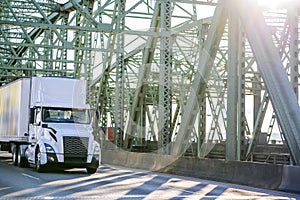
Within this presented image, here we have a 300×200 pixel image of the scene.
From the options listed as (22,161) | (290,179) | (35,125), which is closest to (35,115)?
(35,125)

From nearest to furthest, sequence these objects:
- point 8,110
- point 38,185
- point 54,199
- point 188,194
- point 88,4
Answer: point 54,199 < point 188,194 < point 38,185 < point 8,110 < point 88,4

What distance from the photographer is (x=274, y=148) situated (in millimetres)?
43812

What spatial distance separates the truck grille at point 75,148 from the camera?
23.9 m

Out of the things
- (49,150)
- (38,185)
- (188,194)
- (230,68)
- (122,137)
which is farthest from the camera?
(122,137)

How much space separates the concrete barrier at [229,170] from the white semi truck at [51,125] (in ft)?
10.0


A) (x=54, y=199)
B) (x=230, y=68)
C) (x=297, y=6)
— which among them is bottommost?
(x=54, y=199)

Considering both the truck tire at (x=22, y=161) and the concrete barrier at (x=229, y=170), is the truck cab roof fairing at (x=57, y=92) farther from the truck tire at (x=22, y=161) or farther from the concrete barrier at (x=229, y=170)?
the concrete barrier at (x=229, y=170)

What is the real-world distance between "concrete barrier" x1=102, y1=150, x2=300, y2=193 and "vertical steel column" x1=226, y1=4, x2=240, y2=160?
0.59 m

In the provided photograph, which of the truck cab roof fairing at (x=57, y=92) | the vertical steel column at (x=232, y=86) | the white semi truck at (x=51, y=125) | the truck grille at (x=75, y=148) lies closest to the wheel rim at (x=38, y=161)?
the white semi truck at (x=51, y=125)

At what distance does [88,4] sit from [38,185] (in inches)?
1046

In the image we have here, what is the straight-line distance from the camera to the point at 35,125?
25.4 meters

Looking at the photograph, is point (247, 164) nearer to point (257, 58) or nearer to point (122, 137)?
point (257, 58)

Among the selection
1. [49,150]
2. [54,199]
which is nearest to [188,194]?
[54,199]

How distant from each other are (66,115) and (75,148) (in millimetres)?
1889
